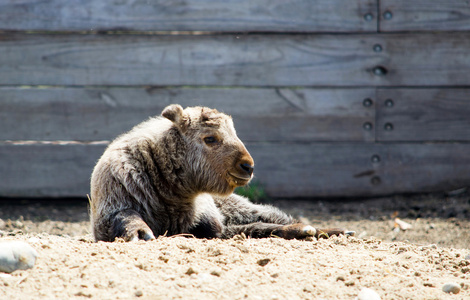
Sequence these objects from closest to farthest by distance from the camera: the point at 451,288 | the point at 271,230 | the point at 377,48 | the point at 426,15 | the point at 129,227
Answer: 1. the point at 451,288
2. the point at 129,227
3. the point at 271,230
4. the point at 426,15
5. the point at 377,48

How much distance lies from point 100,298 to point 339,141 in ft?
15.6

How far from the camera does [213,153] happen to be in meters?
4.23

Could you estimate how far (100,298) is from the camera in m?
2.48

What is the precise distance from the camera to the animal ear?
14.1 ft

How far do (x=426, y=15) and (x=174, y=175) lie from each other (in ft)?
13.3

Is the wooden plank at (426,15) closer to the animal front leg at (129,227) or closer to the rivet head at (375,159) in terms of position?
the rivet head at (375,159)

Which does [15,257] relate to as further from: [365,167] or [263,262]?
[365,167]

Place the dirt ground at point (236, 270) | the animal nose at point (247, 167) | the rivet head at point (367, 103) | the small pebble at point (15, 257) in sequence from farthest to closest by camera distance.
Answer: the rivet head at point (367, 103) < the animal nose at point (247, 167) < the small pebble at point (15, 257) < the dirt ground at point (236, 270)

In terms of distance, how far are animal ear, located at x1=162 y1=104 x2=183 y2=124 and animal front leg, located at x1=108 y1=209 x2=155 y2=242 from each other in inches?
32.9

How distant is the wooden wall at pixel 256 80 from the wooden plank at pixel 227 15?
0.01 meters

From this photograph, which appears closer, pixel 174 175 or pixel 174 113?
pixel 174 175

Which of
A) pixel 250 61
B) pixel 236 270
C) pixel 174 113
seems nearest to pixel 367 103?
pixel 250 61

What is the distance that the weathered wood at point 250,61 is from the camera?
6.46m

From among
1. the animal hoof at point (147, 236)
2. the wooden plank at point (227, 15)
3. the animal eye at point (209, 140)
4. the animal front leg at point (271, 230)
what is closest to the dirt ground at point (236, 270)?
the animal hoof at point (147, 236)
